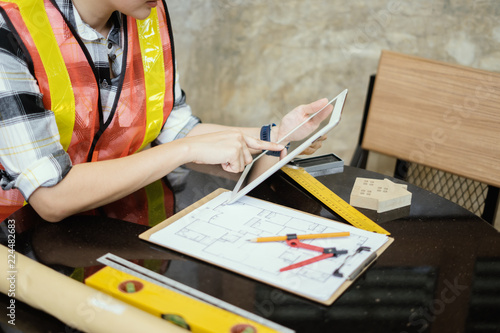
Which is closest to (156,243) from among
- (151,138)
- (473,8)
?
(151,138)

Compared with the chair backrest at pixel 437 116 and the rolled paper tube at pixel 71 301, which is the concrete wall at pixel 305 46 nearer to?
the chair backrest at pixel 437 116

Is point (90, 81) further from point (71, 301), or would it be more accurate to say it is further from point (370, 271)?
point (370, 271)

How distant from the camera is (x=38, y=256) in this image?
986 millimetres

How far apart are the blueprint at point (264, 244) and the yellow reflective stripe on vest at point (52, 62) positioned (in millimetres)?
408

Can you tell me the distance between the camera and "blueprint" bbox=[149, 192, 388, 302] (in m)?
0.91

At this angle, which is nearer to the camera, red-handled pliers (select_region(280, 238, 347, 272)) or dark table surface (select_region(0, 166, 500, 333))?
dark table surface (select_region(0, 166, 500, 333))

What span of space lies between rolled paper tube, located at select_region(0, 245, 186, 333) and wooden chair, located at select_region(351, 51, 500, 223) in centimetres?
138

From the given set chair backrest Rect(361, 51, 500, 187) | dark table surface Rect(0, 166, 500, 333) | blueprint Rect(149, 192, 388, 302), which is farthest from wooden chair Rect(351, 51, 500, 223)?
blueprint Rect(149, 192, 388, 302)

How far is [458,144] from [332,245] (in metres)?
0.99

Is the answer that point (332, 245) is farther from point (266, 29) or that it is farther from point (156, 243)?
point (266, 29)

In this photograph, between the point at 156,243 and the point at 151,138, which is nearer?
the point at 156,243

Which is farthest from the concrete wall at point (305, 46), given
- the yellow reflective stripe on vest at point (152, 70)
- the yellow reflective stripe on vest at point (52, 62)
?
the yellow reflective stripe on vest at point (52, 62)

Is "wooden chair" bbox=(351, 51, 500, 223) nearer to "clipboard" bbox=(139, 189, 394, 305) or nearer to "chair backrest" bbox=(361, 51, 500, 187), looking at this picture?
"chair backrest" bbox=(361, 51, 500, 187)

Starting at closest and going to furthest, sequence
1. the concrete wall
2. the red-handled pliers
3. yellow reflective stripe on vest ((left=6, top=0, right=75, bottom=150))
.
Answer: the red-handled pliers
yellow reflective stripe on vest ((left=6, top=0, right=75, bottom=150))
the concrete wall
